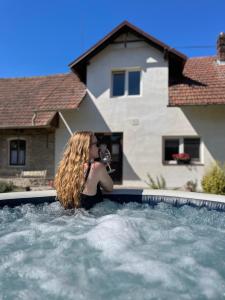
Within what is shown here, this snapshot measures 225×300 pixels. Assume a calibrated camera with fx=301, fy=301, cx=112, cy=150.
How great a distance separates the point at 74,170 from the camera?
559 centimetres

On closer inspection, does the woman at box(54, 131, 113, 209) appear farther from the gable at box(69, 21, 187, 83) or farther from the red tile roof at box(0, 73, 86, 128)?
the gable at box(69, 21, 187, 83)

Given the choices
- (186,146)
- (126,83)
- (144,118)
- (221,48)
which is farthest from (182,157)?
(221,48)

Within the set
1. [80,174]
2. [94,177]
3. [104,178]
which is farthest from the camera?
[104,178]

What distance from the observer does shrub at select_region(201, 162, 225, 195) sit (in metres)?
10.8

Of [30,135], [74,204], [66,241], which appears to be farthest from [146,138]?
[66,241]

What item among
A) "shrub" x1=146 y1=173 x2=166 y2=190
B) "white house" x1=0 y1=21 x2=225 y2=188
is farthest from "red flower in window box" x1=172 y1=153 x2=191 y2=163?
"shrub" x1=146 y1=173 x2=166 y2=190

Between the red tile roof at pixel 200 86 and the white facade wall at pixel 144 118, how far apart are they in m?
0.75

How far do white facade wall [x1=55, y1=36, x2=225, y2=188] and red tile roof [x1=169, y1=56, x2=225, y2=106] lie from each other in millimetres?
747

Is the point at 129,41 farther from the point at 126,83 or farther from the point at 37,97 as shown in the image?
the point at 37,97

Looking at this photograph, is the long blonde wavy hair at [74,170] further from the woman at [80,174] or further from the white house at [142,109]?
the white house at [142,109]

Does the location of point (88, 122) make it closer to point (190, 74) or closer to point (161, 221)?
point (190, 74)

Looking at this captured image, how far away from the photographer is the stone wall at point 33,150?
13.9m

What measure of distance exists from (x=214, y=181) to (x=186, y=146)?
89.5 inches

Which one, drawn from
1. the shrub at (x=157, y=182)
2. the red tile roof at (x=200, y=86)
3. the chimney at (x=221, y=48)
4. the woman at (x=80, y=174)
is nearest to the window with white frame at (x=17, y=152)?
the shrub at (x=157, y=182)
